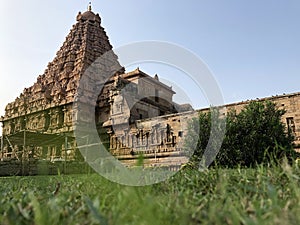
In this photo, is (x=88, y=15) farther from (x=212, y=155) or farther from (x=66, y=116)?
(x=212, y=155)

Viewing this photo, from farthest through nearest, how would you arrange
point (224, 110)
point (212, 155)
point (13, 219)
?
point (224, 110), point (212, 155), point (13, 219)

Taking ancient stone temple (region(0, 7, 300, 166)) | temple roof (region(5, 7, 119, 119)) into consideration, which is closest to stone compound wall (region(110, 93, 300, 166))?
ancient stone temple (region(0, 7, 300, 166))

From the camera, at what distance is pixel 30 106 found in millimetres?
32094

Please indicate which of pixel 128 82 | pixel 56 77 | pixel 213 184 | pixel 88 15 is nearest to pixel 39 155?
pixel 56 77

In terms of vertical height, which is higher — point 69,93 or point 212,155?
point 69,93

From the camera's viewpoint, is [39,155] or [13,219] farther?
[39,155]

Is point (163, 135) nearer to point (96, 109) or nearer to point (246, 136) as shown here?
point (246, 136)

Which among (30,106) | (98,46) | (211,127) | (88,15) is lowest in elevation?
(211,127)

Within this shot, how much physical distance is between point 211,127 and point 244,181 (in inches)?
478

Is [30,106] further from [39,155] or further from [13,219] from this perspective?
[13,219]

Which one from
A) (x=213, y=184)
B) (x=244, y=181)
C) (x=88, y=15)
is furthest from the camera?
(x=88, y=15)

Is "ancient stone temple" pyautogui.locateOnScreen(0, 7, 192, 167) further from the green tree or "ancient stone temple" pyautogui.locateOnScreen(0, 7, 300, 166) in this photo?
the green tree

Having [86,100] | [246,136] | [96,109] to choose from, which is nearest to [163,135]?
[246,136]

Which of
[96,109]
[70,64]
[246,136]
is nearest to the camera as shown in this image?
[246,136]
